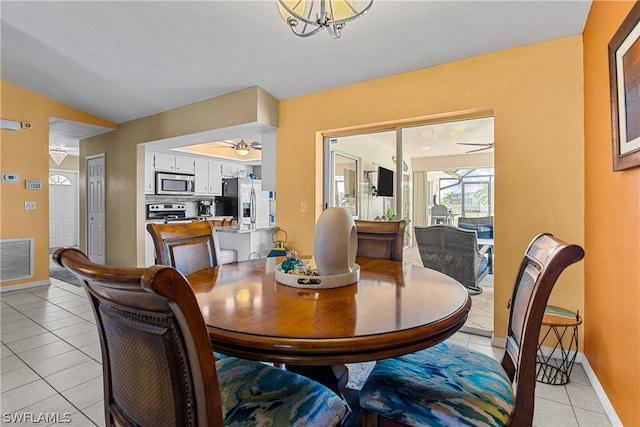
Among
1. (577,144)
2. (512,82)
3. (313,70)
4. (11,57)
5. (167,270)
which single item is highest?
(11,57)

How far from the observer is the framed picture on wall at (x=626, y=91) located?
1.38 metres

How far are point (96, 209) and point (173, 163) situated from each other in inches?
63.1

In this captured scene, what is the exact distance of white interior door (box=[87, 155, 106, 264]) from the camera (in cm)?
552

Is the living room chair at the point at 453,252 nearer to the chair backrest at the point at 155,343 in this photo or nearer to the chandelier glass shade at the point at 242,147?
the chair backrest at the point at 155,343

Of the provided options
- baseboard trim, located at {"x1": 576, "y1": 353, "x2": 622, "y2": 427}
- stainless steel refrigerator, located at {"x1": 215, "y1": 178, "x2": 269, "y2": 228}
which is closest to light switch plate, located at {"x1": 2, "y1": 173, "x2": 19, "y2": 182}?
stainless steel refrigerator, located at {"x1": 215, "y1": 178, "x2": 269, "y2": 228}

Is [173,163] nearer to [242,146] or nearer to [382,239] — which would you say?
[242,146]

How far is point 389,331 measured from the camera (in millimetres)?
847

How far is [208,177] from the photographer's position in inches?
269

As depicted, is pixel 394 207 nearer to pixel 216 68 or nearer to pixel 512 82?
pixel 512 82

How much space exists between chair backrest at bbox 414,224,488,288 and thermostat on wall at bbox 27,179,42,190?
5245 millimetres

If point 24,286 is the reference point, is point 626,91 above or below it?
above

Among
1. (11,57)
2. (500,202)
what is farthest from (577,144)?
(11,57)

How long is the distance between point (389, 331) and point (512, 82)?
2.57 metres

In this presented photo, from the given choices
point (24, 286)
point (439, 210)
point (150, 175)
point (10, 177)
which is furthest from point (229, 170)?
point (439, 210)
